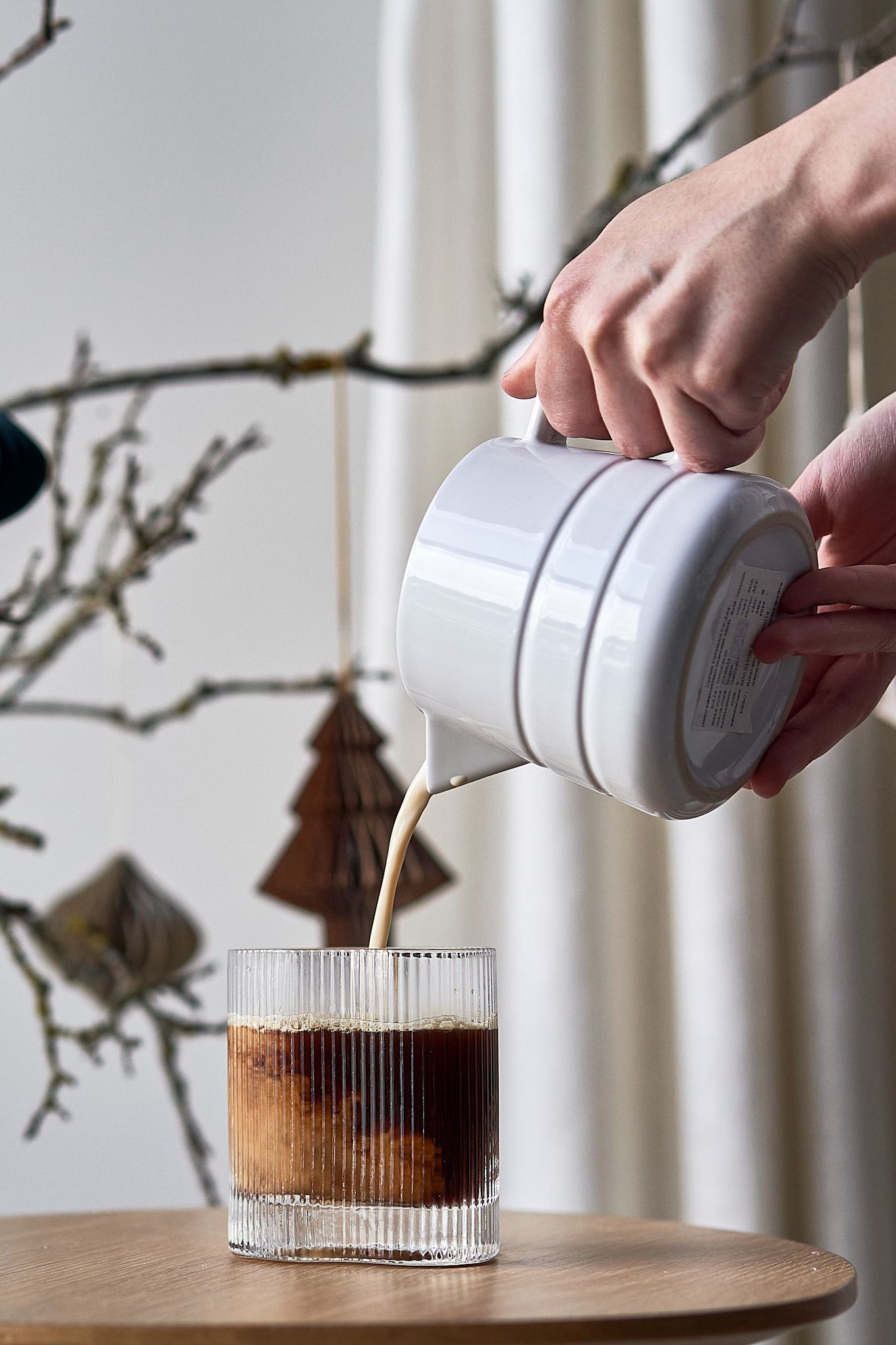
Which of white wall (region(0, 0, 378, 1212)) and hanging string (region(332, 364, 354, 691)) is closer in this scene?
hanging string (region(332, 364, 354, 691))

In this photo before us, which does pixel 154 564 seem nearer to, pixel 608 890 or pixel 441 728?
pixel 608 890

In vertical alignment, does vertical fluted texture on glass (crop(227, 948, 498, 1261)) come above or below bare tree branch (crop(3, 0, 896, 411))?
below

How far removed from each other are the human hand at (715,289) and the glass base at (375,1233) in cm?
40

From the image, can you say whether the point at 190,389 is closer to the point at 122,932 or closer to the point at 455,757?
the point at 122,932

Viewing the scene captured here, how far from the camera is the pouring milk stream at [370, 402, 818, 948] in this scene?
0.57m

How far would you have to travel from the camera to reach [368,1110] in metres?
0.70

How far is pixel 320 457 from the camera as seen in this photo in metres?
1.41

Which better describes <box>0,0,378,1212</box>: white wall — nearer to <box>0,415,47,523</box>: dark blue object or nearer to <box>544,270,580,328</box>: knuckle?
<box>0,415,47,523</box>: dark blue object

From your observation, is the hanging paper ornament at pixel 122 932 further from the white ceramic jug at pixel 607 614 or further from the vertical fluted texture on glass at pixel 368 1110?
the white ceramic jug at pixel 607 614

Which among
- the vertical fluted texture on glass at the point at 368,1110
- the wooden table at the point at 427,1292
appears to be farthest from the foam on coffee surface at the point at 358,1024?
the wooden table at the point at 427,1292

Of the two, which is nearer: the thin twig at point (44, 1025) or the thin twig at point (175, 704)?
the thin twig at point (44, 1025)

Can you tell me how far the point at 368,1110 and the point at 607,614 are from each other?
297 millimetres

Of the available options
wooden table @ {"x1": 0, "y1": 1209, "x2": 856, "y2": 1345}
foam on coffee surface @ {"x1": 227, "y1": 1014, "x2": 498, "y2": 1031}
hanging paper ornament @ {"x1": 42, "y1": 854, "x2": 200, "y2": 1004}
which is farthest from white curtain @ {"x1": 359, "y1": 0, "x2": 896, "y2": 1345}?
foam on coffee surface @ {"x1": 227, "y1": 1014, "x2": 498, "y2": 1031}

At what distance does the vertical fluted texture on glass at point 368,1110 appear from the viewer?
27.1 inches
